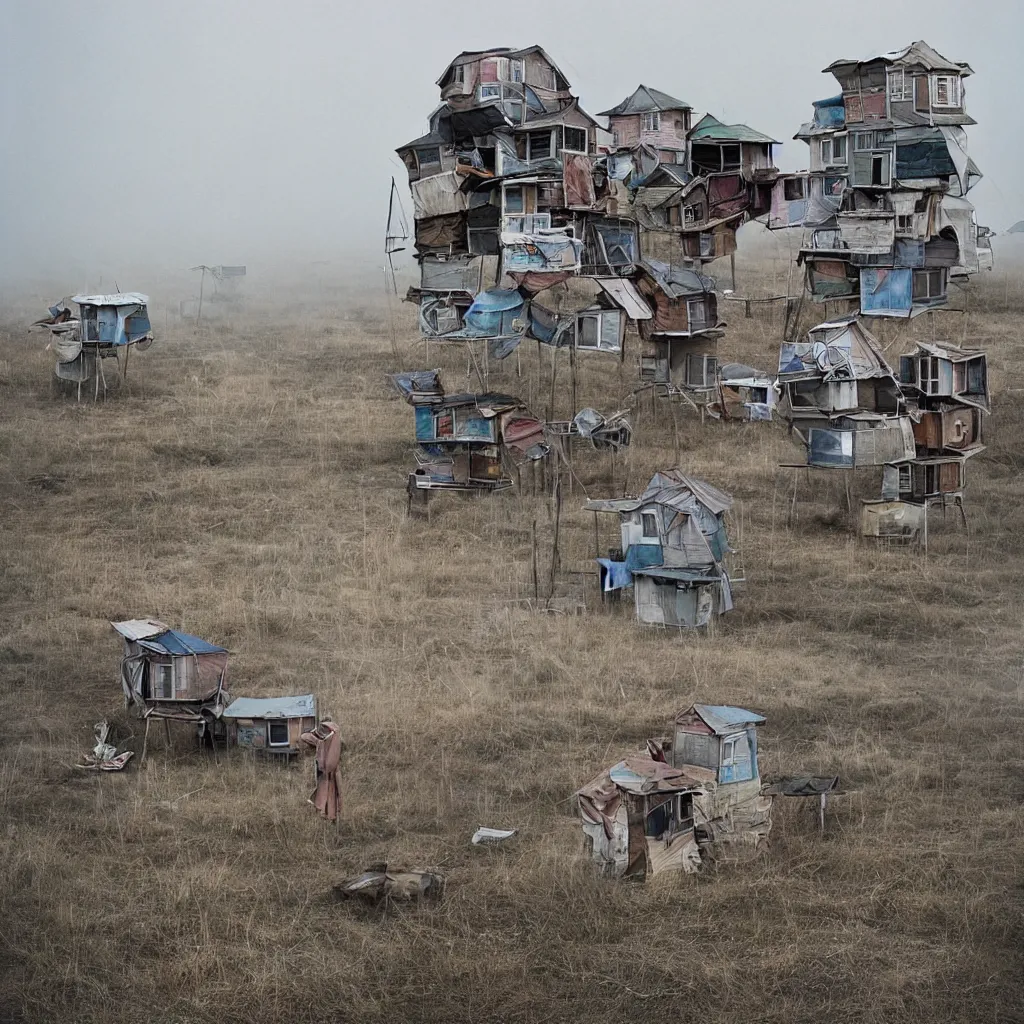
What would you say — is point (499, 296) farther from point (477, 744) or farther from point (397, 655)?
point (477, 744)

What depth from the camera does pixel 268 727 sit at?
16781mm

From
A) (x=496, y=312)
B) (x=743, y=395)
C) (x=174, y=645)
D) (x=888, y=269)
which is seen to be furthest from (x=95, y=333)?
(x=174, y=645)

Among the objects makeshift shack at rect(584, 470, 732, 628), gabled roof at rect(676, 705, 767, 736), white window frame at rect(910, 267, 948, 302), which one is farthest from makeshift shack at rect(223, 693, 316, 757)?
white window frame at rect(910, 267, 948, 302)

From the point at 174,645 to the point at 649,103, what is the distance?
23.8m

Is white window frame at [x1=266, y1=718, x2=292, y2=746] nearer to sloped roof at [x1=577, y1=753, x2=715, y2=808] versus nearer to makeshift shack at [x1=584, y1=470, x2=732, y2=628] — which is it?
sloped roof at [x1=577, y1=753, x2=715, y2=808]

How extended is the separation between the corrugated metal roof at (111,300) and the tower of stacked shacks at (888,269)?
591 inches

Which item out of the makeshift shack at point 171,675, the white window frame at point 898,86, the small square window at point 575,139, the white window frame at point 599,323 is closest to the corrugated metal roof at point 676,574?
the makeshift shack at point 171,675

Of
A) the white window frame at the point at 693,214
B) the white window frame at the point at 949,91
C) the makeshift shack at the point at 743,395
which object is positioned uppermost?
the white window frame at the point at 949,91

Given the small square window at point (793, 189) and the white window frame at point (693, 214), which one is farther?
the white window frame at point (693, 214)

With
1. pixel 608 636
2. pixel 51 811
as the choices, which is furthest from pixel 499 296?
pixel 51 811

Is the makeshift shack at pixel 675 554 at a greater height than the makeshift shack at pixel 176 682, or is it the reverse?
the makeshift shack at pixel 675 554

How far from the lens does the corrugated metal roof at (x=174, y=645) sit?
17.0 metres

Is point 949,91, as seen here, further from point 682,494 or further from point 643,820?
point 643,820

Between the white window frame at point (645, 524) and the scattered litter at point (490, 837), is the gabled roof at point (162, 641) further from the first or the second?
the white window frame at point (645, 524)
